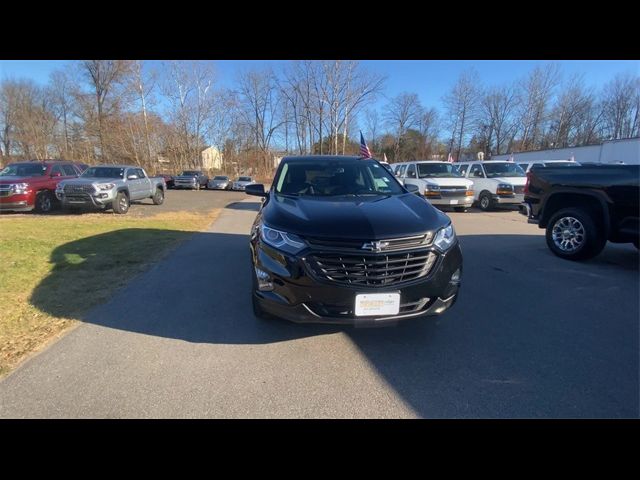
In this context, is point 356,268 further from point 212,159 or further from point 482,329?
point 212,159

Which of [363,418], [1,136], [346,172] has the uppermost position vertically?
[1,136]

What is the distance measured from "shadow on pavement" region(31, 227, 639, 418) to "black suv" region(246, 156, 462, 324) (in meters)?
0.52

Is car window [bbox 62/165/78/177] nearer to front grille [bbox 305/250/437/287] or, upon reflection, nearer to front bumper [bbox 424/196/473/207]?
front bumper [bbox 424/196/473/207]

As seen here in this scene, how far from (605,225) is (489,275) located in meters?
2.19

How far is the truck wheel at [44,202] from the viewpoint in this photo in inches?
466

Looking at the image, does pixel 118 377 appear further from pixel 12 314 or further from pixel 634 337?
pixel 634 337

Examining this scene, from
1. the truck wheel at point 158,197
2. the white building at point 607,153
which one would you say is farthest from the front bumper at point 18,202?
the white building at point 607,153

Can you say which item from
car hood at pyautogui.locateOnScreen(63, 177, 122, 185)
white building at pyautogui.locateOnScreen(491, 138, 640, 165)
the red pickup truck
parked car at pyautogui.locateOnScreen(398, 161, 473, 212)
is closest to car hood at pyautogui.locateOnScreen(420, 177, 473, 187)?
parked car at pyautogui.locateOnScreen(398, 161, 473, 212)

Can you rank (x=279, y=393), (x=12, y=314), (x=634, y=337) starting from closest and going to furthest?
1. (x=279, y=393)
2. (x=634, y=337)
3. (x=12, y=314)

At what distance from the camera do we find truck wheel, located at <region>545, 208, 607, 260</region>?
5773mm

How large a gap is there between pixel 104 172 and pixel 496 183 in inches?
597

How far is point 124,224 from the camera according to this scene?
994cm

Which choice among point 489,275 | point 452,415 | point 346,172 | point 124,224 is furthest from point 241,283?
point 124,224

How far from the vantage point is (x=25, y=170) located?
11.9m
